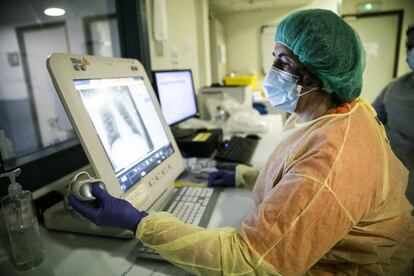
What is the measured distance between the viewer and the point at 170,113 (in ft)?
5.20

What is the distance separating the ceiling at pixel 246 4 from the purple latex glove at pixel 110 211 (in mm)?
3798

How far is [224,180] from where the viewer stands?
1052 mm

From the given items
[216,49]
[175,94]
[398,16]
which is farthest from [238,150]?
[398,16]

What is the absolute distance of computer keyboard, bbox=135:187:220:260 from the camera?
78 centimetres

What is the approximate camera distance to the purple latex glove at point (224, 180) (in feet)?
3.45

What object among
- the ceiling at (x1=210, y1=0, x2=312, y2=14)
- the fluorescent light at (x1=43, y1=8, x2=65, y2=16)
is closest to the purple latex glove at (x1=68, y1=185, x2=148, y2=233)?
the fluorescent light at (x1=43, y1=8, x2=65, y2=16)

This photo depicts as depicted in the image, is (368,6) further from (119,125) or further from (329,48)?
(119,125)

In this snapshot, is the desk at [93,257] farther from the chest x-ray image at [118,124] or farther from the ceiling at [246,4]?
the ceiling at [246,4]

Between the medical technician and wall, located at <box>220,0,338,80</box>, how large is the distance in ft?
10.0

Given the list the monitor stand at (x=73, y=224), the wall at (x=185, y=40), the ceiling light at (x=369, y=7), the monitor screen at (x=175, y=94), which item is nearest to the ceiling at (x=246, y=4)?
the ceiling light at (x=369, y=7)

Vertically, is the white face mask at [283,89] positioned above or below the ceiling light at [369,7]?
below

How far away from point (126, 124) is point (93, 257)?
354 millimetres

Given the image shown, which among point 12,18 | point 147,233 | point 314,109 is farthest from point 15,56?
point 314,109

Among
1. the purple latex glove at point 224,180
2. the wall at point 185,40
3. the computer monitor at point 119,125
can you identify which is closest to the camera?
the computer monitor at point 119,125
